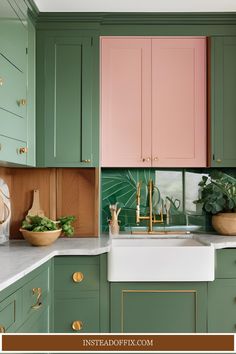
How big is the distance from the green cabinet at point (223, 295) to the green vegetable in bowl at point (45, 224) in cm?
99

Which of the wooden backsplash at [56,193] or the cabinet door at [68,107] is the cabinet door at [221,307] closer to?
the wooden backsplash at [56,193]

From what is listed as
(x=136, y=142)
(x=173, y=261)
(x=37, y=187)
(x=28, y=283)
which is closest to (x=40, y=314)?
(x=28, y=283)

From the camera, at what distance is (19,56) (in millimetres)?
2848

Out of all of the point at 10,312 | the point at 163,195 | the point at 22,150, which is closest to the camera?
the point at 10,312

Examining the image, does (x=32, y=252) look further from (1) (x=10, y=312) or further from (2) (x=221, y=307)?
(2) (x=221, y=307)

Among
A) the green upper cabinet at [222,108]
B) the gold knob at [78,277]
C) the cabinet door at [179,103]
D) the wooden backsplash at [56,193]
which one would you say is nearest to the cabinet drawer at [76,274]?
the gold knob at [78,277]

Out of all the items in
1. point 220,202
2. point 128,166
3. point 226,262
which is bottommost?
point 226,262

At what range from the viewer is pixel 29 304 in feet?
7.63

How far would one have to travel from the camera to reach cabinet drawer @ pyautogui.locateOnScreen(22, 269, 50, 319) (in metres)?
2.27

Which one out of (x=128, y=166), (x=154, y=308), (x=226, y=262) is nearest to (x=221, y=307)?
(x=226, y=262)

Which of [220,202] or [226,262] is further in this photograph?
[220,202]

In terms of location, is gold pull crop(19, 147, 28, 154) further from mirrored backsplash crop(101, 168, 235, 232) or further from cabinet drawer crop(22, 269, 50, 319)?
mirrored backsplash crop(101, 168, 235, 232)

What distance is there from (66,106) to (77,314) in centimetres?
140

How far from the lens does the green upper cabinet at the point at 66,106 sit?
3.31m
